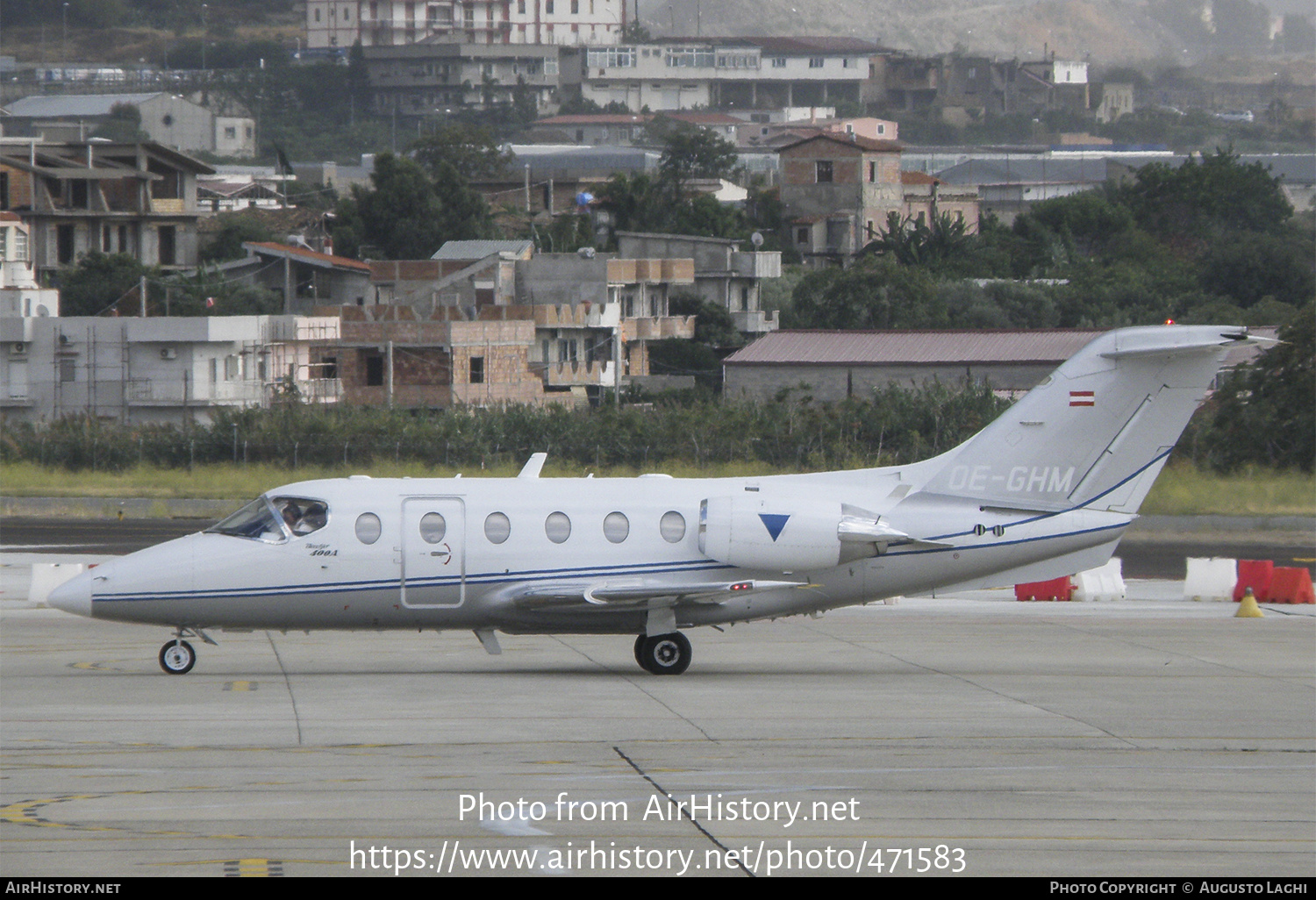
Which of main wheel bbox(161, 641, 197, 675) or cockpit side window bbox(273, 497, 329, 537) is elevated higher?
cockpit side window bbox(273, 497, 329, 537)

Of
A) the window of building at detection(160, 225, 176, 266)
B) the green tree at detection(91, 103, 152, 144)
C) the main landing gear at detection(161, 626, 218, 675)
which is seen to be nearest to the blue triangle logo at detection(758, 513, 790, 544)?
the main landing gear at detection(161, 626, 218, 675)

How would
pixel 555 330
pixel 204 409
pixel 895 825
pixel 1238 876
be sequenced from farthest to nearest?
pixel 555 330 < pixel 204 409 < pixel 895 825 < pixel 1238 876

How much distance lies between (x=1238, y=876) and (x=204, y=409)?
64735 mm

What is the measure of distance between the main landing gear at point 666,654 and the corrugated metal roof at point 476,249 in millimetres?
72480

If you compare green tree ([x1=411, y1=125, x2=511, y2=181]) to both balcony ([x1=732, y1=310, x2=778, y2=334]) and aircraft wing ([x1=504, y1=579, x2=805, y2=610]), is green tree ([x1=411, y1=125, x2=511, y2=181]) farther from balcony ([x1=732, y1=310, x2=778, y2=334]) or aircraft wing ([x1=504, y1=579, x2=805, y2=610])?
aircraft wing ([x1=504, y1=579, x2=805, y2=610])

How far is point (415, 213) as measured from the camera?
119m

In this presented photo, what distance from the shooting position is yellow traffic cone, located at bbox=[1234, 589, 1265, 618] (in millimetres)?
29938

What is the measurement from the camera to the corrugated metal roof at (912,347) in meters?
73.8

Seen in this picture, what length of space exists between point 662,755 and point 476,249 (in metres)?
83.2

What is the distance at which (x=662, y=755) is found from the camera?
56.5ft

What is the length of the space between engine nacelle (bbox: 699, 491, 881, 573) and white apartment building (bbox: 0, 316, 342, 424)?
5202 centimetres

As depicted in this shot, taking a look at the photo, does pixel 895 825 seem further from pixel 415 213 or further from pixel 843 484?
pixel 415 213

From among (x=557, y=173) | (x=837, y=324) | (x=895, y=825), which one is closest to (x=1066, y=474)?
(x=895, y=825)

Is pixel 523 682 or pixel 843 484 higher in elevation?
pixel 843 484
